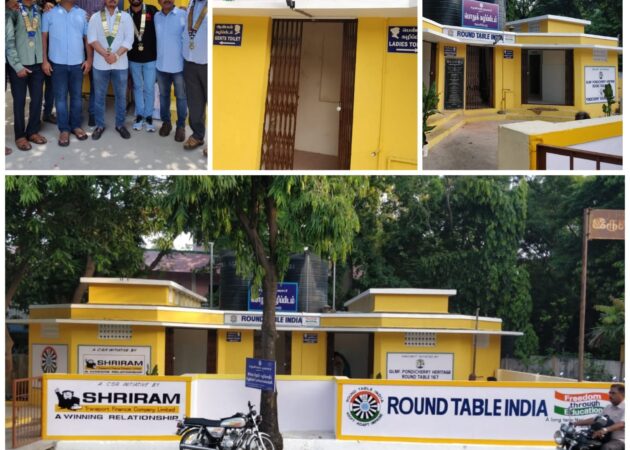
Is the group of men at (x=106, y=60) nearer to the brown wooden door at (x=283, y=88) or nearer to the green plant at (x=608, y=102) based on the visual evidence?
the brown wooden door at (x=283, y=88)

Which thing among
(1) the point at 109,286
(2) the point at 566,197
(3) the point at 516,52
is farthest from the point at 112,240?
(2) the point at 566,197

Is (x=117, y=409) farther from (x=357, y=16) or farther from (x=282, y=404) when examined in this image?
(x=357, y=16)

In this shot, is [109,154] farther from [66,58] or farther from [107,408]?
[107,408]

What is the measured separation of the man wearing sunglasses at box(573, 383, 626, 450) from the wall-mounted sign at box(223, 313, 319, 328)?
460 inches

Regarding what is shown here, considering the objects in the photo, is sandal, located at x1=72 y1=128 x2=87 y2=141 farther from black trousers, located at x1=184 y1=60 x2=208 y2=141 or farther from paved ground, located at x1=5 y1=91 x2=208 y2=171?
black trousers, located at x1=184 y1=60 x2=208 y2=141

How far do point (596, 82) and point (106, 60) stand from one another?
56.7ft

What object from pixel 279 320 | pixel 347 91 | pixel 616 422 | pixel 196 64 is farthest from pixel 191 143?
pixel 279 320

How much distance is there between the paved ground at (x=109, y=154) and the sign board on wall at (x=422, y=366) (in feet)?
35.8

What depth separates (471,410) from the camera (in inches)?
491

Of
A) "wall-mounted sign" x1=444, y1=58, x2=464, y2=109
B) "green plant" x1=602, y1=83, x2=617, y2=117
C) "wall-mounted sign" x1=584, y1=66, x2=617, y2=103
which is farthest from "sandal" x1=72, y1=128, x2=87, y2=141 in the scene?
"wall-mounted sign" x1=584, y1=66, x2=617, y2=103

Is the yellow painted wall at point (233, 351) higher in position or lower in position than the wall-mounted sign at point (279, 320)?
lower

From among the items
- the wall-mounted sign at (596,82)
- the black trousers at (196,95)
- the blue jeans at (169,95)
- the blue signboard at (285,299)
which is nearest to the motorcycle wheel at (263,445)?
the black trousers at (196,95)

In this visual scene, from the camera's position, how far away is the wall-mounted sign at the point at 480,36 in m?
18.9

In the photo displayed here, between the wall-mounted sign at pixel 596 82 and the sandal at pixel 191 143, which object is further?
the wall-mounted sign at pixel 596 82
